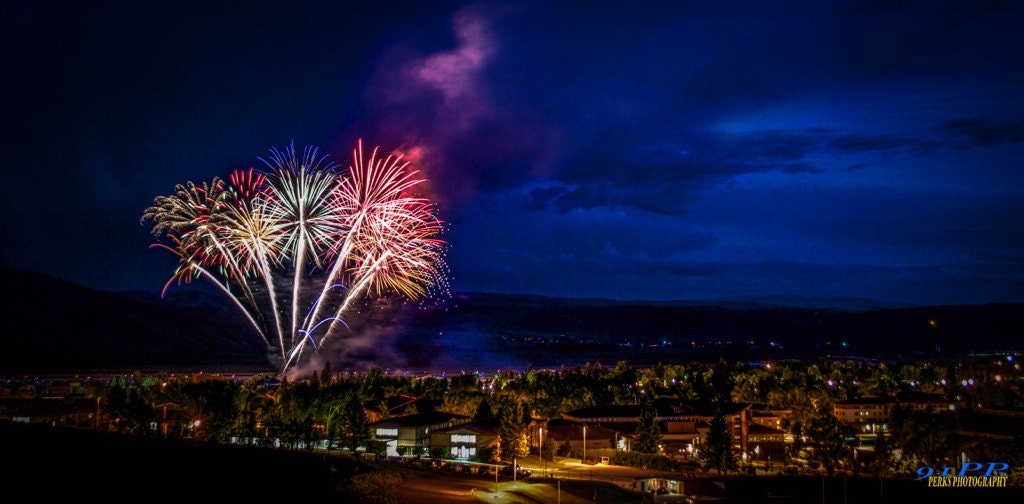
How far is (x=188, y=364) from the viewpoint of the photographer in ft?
323

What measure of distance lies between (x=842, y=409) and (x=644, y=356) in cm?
9064

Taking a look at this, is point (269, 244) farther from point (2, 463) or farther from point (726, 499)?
point (726, 499)

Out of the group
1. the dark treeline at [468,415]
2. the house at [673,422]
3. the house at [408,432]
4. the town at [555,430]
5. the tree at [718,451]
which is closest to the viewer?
the town at [555,430]

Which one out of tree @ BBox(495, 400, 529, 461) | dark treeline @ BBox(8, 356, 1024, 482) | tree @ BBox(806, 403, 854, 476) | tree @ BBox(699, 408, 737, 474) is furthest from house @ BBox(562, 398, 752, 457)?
tree @ BBox(495, 400, 529, 461)

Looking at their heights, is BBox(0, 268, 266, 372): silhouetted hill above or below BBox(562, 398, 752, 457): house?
above

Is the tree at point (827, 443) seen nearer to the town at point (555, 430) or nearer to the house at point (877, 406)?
the town at point (555, 430)

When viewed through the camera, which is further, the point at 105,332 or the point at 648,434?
the point at 105,332

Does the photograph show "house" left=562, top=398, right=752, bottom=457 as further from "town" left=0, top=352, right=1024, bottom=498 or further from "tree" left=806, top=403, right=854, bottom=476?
"tree" left=806, top=403, right=854, bottom=476

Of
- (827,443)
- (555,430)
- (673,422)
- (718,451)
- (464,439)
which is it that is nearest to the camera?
(827,443)

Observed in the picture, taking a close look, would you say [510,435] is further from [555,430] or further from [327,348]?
[327,348]

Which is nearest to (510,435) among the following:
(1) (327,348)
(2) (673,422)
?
(2) (673,422)

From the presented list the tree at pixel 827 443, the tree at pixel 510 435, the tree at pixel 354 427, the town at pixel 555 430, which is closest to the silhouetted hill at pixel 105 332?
the town at pixel 555 430

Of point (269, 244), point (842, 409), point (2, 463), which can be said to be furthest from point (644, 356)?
point (2, 463)

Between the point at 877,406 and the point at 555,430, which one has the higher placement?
the point at 877,406
